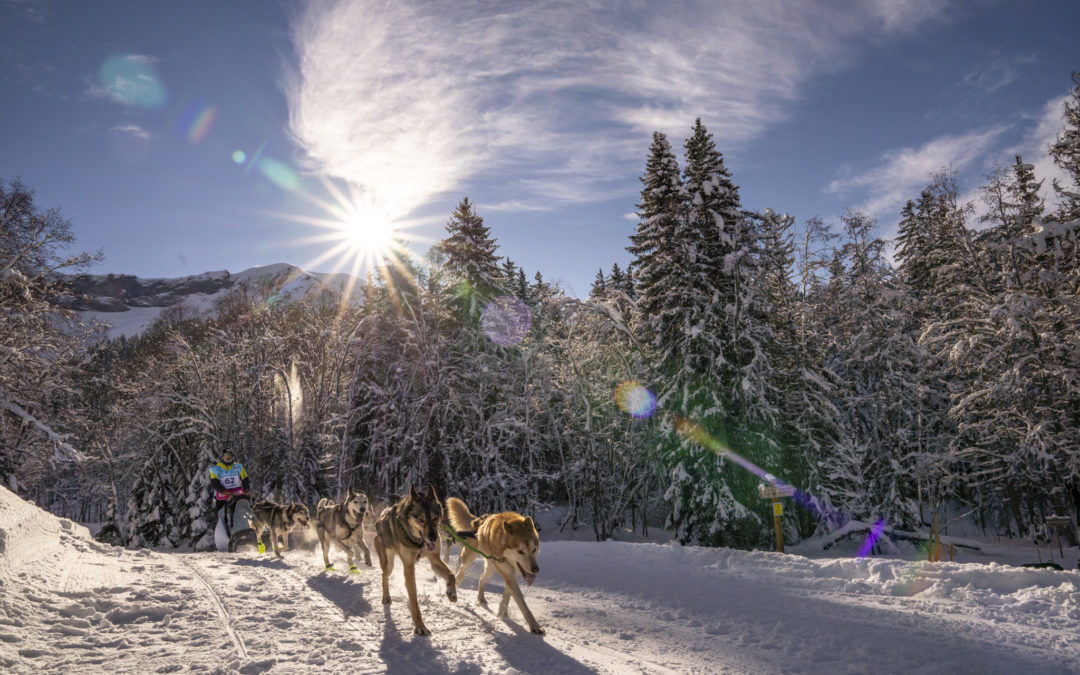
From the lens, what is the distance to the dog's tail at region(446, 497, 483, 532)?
746 cm

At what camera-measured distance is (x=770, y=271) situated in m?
21.6

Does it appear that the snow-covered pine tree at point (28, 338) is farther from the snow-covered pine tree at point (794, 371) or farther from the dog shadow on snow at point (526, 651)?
the snow-covered pine tree at point (794, 371)

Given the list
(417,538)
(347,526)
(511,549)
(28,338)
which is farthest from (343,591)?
(28,338)

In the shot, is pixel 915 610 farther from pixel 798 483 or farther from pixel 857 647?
pixel 798 483

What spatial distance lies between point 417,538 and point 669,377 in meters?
16.6

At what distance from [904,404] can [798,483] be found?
8.57 m

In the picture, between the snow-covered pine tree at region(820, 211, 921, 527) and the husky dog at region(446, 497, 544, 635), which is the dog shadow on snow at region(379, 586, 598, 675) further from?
the snow-covered pine tree at region(820, 211, 921, 527)

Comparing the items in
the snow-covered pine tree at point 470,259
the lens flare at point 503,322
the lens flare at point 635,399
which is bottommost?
the lens flare at point 635,399

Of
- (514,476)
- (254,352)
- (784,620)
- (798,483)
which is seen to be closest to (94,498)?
(254,352)

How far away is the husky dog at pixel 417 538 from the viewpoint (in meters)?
5.81

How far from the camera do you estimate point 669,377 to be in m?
21.5

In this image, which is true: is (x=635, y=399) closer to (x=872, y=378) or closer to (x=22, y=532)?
(x=872, y=378)

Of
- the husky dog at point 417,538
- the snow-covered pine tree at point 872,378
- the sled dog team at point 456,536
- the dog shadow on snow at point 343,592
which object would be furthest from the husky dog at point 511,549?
the snow-covered pine tree at point 872,378

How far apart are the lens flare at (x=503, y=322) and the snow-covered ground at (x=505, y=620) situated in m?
18.5
